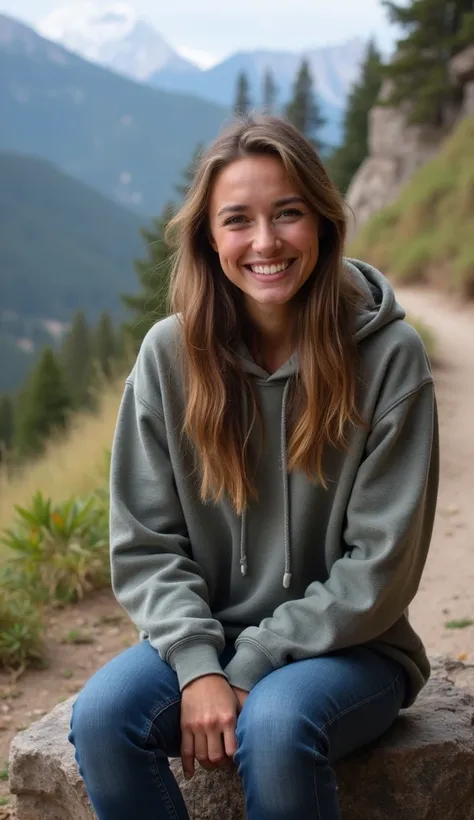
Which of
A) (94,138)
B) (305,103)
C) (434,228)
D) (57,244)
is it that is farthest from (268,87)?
(94,138)

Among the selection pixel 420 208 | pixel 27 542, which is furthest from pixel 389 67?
pixel 27 542

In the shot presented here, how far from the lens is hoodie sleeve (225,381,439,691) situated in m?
1.87

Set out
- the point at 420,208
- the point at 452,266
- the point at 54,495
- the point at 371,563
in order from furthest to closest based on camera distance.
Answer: the point at 420,208 → the point at 452,266 → the point at 54,495 → the point at 371,563

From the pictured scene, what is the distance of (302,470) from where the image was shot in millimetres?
2002

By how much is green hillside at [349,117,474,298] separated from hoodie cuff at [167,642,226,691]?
9.80m

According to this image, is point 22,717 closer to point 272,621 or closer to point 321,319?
point 272,621

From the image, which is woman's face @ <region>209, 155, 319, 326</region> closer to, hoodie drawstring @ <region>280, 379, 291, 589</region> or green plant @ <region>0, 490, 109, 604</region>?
hoodie drawstring @ <region>280, 379, 291, 589</region>

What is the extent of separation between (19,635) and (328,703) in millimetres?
2001

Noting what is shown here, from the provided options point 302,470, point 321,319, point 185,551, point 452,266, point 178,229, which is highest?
point 452,266

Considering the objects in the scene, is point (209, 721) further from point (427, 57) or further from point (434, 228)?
point (427, 57)

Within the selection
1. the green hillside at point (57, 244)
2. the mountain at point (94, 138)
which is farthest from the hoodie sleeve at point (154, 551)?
the mountain at point (94, 138)

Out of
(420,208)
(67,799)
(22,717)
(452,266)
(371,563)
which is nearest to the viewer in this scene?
(371,563)

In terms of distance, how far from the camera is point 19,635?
137 inches

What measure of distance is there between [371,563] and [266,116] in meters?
0.96
